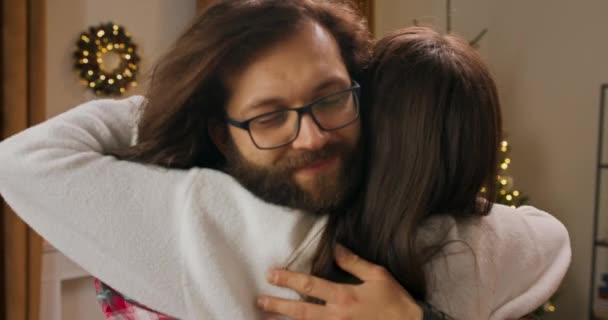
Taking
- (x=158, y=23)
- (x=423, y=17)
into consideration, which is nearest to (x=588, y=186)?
(x=423, y=17)

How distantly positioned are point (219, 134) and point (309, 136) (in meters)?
0.24

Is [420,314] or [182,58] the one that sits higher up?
[182,58]

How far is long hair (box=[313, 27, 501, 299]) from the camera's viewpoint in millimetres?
890

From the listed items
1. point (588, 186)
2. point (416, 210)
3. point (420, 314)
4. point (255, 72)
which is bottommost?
point (588, 186)

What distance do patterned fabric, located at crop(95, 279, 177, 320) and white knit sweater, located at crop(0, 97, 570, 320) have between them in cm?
5

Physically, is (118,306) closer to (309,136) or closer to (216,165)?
(216,165)

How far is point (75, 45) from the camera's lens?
8.77 ft

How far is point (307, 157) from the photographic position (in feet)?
2.99

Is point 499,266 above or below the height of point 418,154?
below

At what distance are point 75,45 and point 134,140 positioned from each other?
1819 mm

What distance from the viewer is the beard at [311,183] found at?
909 millimetres

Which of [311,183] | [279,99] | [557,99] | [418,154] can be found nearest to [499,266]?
[418,154]

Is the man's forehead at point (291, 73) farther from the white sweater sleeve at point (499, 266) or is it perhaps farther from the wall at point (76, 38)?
the wall at point (76, 38)

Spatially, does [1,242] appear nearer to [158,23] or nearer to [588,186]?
[158,23]
